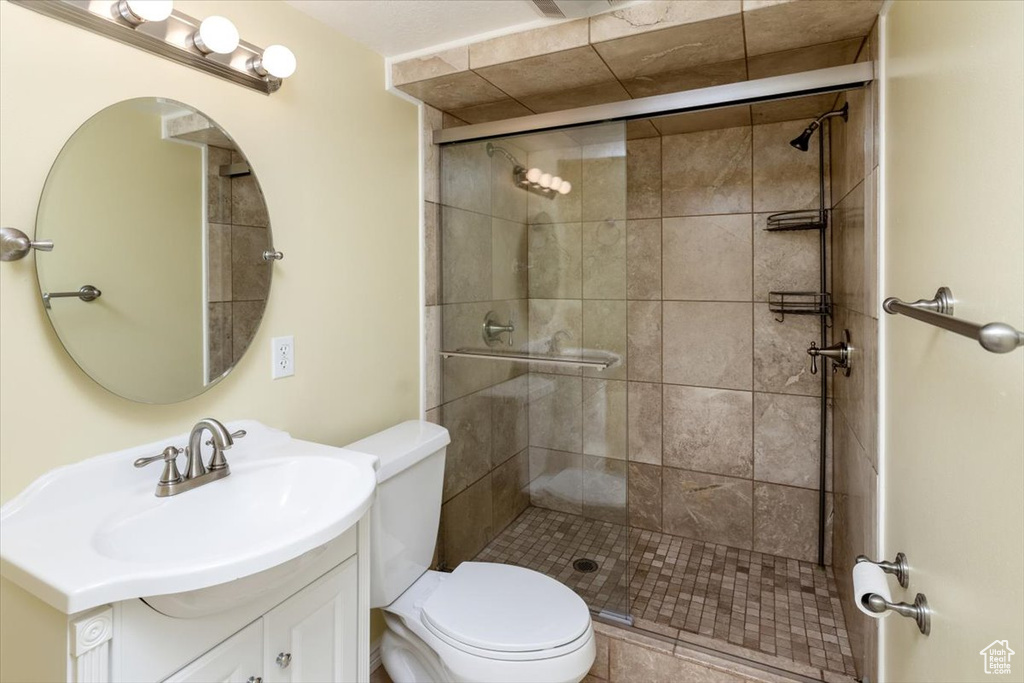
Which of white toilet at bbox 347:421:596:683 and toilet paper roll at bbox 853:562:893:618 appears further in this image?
white toilet at bbox 347:421:596:683

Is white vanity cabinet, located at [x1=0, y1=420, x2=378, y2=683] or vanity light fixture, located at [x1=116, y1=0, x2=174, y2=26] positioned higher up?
vanity light fixture, located at [x1=116, y1=0, x2=174, y2=26]

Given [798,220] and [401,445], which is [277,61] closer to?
[401,445]

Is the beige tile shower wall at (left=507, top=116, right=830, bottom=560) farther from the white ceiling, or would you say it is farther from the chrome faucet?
the chrome faucet

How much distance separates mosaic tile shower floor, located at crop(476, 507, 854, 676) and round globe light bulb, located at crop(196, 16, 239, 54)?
1916 millimetres

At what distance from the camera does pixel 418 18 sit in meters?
1.65

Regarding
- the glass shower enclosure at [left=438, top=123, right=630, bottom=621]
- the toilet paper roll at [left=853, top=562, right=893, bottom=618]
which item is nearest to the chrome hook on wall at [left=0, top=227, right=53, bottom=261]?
the glass shower enclosure at [left=438, top=123, right=630, bottom=621]

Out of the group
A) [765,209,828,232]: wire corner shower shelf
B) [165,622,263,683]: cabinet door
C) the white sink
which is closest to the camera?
the white sink

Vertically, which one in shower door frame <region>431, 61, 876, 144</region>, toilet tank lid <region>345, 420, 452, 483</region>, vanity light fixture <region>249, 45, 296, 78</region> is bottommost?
toilet tank lid <region>345, 420, 452, 483</region>

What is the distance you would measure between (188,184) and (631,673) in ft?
6.63

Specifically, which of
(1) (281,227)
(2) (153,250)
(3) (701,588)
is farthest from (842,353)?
(2) (153,250)

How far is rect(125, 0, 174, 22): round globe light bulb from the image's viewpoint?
3.60 feet

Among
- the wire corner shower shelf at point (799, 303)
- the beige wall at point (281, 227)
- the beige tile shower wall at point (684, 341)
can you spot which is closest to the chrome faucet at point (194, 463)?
the beige wall at point (281, 227)

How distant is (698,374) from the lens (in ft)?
8.60

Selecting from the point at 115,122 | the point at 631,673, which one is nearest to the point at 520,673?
the point at 631,673
